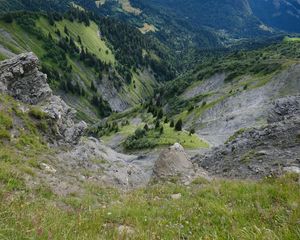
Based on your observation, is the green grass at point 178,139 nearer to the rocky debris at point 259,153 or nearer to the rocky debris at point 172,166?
the rocky debris at point 259,153

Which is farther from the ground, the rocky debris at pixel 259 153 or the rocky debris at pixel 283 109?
the rocky debris at pixel 259 153

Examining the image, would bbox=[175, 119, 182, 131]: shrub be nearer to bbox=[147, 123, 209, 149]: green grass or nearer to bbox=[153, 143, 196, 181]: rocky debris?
bbox=[147, 123, 209, 149]: green grass

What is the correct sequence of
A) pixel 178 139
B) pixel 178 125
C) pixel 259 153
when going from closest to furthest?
pixel 259 153, pixel 178 139, pixel 178 125

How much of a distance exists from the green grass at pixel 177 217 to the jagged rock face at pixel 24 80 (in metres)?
28.8

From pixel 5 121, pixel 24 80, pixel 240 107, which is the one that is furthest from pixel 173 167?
pixel 240 107

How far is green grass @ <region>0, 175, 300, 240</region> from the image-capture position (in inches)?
202

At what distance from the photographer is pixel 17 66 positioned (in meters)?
40.1

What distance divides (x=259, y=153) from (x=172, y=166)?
7397 mm

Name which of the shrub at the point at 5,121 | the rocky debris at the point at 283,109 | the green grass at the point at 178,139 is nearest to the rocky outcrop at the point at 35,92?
the shrub at the point at 5,121

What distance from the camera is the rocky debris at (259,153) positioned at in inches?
905

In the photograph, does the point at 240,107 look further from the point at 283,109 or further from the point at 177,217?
the point at 177,217

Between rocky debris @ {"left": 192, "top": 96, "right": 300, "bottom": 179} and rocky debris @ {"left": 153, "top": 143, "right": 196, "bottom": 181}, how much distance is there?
13.4 feet

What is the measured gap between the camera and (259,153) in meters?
25.6

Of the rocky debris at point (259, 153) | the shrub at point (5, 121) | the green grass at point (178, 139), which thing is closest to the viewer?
the rocky debris at point (259, 153)
